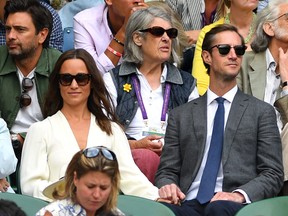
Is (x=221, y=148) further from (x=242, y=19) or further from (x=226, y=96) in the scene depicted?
(x=242, y=19)

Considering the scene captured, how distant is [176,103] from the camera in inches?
287

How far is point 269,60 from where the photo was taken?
7559 mm

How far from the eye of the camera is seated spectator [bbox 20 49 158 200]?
6.36 meters

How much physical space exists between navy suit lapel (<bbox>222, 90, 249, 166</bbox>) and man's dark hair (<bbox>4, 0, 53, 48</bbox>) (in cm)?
165

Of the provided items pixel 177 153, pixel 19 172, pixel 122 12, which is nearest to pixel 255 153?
pixel 177 153

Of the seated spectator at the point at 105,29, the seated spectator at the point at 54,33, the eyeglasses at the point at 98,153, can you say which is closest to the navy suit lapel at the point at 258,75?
the seated spectator at the point at 105,29

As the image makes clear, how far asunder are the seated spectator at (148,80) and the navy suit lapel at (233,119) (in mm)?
669

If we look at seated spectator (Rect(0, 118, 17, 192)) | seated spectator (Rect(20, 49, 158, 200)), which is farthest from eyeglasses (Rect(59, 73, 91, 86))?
seated spectator (Rect(0, 118, 17, 192))

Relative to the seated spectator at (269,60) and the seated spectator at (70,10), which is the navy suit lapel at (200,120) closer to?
the seated spectator at (269,60)

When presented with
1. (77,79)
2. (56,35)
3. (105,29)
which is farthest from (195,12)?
(77,79)

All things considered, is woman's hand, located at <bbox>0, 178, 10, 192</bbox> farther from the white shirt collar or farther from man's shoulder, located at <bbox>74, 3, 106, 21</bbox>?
man's shoulder, located at <bbox>74, 3, 106, 21</bbox>

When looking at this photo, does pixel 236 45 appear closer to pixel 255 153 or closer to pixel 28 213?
pixel 255 153

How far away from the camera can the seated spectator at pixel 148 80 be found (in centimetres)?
723

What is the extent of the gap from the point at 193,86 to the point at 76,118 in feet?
3.72
